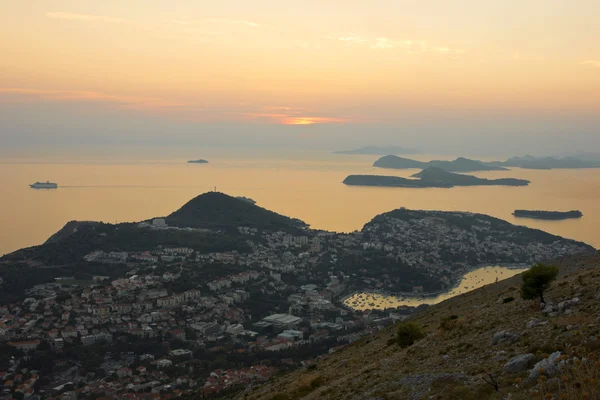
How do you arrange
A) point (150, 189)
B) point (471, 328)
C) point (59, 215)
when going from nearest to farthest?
point (471, 328), point (59, 215), point (150, 189)

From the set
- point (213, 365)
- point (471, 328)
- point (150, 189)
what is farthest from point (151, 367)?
point (150, 189)

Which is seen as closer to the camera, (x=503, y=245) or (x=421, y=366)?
(x=421, y=366)

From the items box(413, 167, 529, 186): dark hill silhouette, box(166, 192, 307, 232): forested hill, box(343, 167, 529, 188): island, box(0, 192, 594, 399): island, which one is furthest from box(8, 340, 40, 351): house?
box(413, 167, 529, 186): dark hill silhouette

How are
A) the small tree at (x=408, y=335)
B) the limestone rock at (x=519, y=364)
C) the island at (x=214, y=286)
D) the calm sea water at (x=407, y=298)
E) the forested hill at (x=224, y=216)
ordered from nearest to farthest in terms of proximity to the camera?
1. the limestone rock at (x=519, y=364)
2. the small tree at (x=408, y=335)
3. the island at (x=214, y=286)
4. the calm sea water at (x=407, y=298)
5. the forested hill at (x=224, y=216)

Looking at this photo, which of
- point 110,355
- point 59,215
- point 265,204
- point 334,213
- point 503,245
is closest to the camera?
point 110,355

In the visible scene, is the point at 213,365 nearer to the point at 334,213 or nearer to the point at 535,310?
the point at 535,310

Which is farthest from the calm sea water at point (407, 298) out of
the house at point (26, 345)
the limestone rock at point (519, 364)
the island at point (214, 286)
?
the limestone rock at point (519, 364)

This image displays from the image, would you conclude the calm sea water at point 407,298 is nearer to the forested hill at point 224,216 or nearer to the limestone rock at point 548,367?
the forested hill at point 224,216

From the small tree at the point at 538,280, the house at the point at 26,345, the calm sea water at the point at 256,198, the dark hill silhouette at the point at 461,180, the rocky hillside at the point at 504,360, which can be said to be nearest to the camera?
the rocky hillside at the point at 504,360
